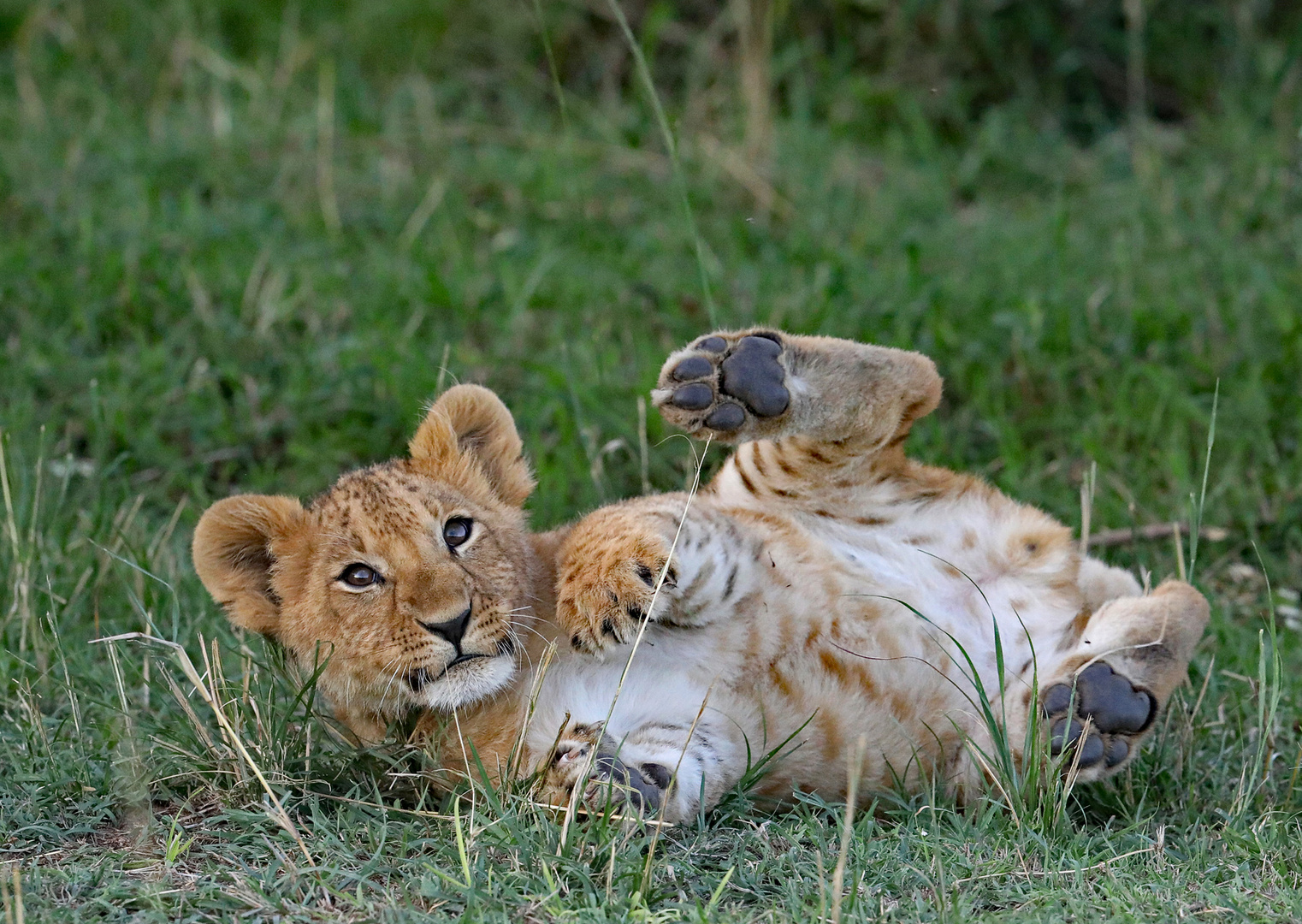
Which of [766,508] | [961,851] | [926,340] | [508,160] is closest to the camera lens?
[961,851]

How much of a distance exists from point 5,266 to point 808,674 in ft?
14.3

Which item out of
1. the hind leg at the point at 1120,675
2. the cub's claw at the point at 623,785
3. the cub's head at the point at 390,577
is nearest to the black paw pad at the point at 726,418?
the cub's head at the point at 390,577

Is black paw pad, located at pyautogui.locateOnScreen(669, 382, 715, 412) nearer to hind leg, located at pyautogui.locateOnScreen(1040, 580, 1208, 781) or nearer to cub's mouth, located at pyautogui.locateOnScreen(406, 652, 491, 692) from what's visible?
cub's mouth, located at pyautogui.locateOnScreen(406, 652, 491, 692)

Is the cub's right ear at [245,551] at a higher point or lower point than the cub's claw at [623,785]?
higher

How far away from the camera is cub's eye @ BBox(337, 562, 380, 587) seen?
11.3 ft

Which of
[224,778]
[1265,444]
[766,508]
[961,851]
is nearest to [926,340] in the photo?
[1265,444]

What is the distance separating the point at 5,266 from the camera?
6148 millimetres

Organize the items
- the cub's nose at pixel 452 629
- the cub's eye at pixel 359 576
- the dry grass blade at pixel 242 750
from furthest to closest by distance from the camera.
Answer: the cub's eye at pixel 359 576
the cub's nose at pixel 452 629
the dry grass blade at pixel 242 750

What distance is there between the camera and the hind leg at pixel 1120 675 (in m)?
3.33

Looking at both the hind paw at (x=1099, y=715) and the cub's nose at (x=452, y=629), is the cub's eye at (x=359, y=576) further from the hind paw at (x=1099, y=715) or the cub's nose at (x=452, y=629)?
the hind paw at (x=1099, y=715)

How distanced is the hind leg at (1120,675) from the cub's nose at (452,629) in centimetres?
140

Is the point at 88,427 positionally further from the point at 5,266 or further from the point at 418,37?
the point at 418,37

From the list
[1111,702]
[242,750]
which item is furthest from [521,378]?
[1111,702]

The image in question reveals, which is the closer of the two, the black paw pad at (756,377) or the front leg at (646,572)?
the front leg at (646,572)
